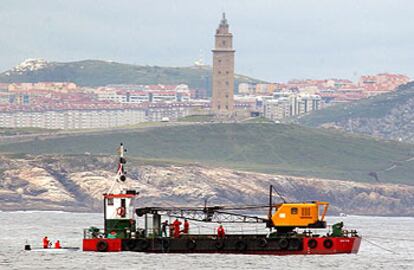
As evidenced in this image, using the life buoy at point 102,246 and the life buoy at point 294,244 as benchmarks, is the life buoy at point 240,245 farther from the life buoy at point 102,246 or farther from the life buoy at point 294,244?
the life buoy at point 102,246

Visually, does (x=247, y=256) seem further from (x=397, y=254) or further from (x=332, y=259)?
(x=397, y=254)

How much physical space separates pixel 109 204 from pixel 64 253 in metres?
5.49

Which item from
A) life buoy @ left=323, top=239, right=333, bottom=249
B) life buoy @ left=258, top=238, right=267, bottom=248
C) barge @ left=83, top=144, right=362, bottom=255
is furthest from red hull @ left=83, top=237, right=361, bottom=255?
life buoy @ left=258, top=238, right=267, bottom=248

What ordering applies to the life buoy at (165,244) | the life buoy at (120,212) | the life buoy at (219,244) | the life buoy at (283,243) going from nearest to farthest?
1. the life buoy at (283,243)
2. the life buoy at (219,244)
3. the life buoy at (165,244)
4. the life buoy at (120,212)

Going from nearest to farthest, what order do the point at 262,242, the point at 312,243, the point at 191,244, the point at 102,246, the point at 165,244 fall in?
the point at 312,243
the point at 262,242
the point at 191,244
the point at 102,246
the point at 165,244

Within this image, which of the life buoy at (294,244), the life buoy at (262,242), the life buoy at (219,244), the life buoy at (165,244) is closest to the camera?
the life buoy at (294,244)

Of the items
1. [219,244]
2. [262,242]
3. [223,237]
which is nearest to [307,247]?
[262,242]

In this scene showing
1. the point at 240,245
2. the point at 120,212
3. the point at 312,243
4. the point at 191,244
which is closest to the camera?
the point at 312,243

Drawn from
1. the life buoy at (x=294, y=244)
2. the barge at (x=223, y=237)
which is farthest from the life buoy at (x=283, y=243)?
the life buoy at (x=294, y=244)

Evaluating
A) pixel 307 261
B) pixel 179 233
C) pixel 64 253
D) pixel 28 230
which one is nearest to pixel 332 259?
pixel 307 261

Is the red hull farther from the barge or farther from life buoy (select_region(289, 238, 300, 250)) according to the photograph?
life buoy (select_region(289, 238, 300, 250))

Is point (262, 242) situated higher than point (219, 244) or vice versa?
point (262, 242)

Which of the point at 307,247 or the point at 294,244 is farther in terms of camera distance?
the point at 294,244

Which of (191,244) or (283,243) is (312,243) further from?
(191,244)
